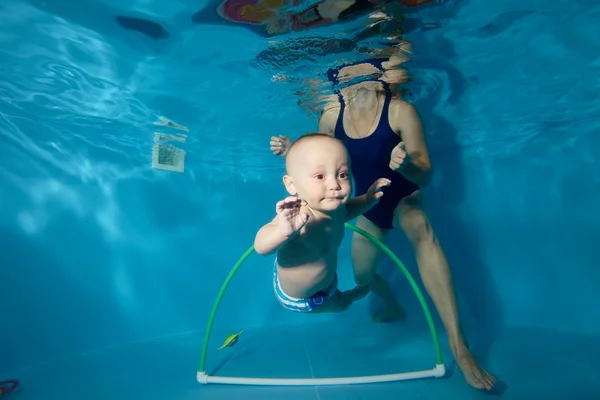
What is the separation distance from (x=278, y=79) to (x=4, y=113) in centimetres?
475

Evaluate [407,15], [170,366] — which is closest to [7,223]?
[170,366]

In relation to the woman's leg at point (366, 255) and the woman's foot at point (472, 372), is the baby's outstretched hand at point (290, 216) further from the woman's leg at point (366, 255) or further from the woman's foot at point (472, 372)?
the woman's leg at point (366, 255)

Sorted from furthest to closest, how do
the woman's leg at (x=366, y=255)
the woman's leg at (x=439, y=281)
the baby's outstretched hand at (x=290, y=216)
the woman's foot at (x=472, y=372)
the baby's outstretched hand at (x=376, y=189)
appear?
the woman's leg at (x=366, y=255), the woman's leg at (x=439, y=281), the woman's foot at (x=472, y=372), the baby's outstretched hand at (x=376, y=189), the baby's outstretched hand at (x=290, y=216)

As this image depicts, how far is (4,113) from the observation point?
6.07 metres

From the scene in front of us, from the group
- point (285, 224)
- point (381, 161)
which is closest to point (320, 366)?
point (381, 161)

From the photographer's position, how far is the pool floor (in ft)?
14.0

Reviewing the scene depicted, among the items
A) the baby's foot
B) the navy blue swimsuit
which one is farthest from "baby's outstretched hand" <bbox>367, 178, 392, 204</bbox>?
the baby's foot

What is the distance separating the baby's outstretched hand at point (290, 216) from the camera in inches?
96.0

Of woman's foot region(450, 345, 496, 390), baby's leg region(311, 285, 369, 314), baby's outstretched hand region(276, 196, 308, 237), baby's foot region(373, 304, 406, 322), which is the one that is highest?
baby's outstretched hand region(276, 196, 308, 237)

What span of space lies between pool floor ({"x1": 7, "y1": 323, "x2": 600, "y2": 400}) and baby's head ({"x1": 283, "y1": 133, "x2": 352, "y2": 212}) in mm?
2713

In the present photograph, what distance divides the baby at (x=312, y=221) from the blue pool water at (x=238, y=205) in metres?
1.47

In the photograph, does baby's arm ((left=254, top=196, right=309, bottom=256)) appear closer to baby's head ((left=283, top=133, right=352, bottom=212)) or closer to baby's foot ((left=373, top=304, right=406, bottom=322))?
baby's head ((left=283, top=133, right=352, bottom=212))

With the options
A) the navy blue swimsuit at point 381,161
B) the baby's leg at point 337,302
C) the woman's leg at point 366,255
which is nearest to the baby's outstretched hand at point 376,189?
the baby's leg at point 337,302

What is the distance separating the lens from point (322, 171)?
9.13 ft
